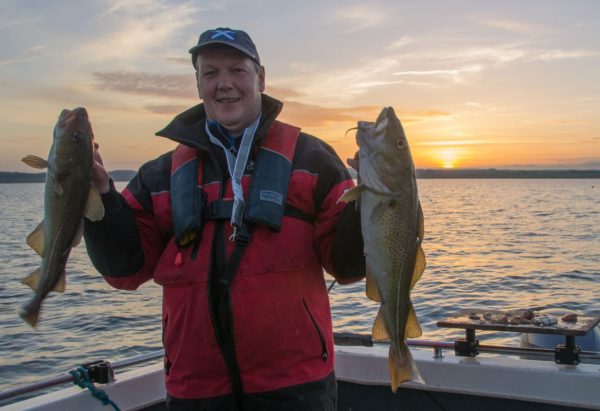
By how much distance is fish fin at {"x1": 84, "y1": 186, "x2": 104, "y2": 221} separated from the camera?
10.1 ft

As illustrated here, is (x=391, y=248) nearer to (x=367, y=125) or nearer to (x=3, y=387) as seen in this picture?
(x=367, y=125)

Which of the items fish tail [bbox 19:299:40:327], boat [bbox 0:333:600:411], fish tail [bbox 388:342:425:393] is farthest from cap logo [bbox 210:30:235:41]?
boat [bbox 0:333:600:411]

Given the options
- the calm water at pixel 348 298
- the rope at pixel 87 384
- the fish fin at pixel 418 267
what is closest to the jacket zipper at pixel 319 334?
the fish fin at pixel 418 267

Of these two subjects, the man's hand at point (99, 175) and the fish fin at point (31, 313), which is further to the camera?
the man's hand at point (99, 175)

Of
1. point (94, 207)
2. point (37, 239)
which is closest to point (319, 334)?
point (94, 207)

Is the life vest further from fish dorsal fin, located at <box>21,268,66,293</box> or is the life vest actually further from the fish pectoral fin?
the fish pectoral fin

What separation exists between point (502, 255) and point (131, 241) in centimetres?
1894

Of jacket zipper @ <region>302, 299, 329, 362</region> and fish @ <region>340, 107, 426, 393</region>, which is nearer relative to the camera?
fish @ <region>340, 107, 426, 393</region>

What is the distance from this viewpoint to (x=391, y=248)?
3.07 m

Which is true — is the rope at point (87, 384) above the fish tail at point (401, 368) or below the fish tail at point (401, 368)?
below

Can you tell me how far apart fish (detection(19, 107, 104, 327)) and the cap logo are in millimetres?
924

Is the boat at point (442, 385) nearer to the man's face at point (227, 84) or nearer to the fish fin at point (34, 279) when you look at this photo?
the fish fin at point (34, 279)

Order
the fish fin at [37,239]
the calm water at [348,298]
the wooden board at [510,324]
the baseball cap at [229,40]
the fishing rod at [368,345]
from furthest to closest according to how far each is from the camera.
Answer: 1. the calm water at [348,298]
2. the wooden board at [510,324]
3. the fishing rod at [368,345]
4. the baseball cap at [229,40]
5. the fish fin at [37,239]

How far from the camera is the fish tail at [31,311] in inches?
118
